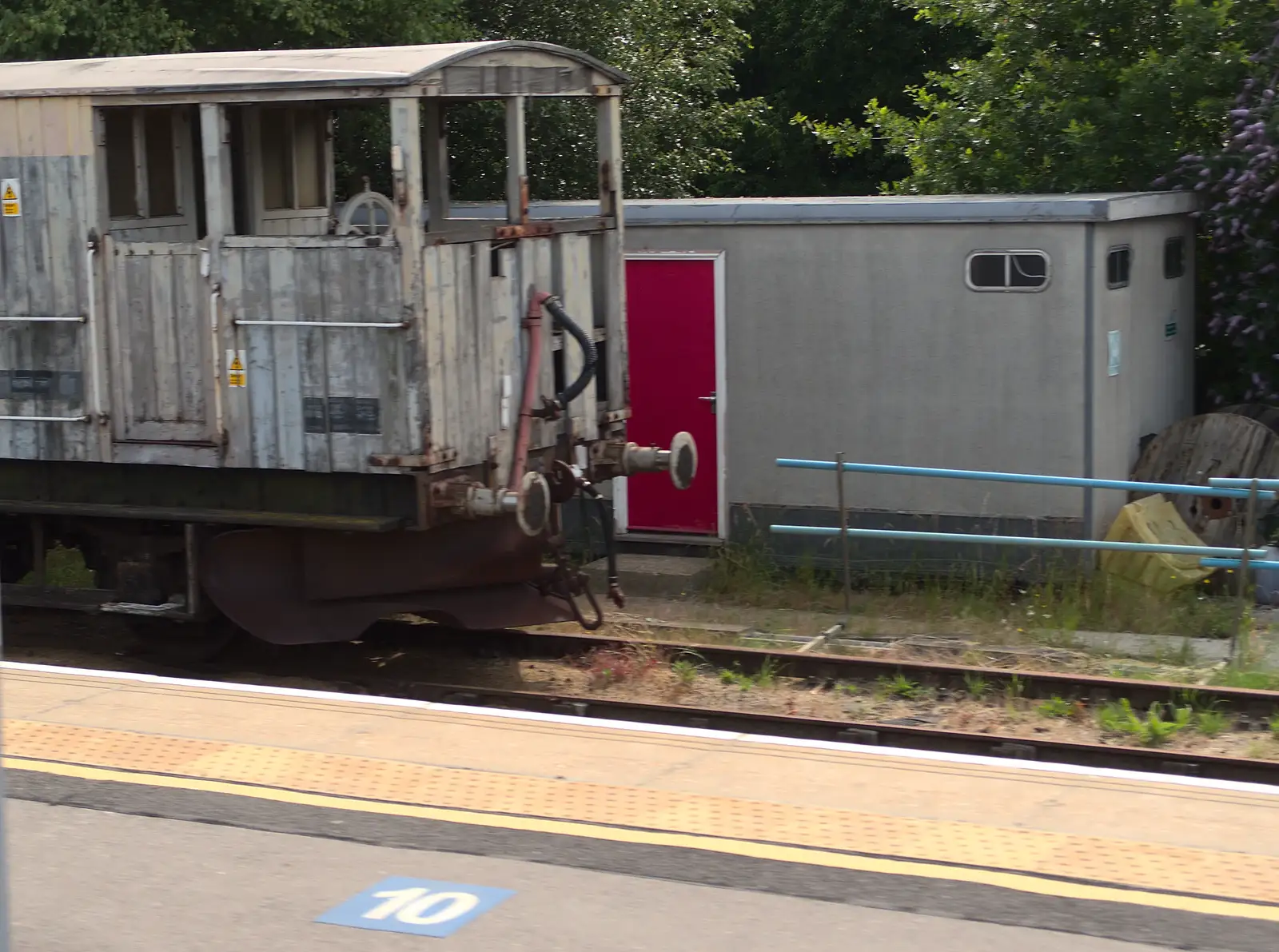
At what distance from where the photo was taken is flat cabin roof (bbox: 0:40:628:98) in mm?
8383

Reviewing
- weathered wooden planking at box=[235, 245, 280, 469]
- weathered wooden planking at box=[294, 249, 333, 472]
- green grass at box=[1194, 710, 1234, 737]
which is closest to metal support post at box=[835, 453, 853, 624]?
green grass at box=[1194, 710, 1234, 737]

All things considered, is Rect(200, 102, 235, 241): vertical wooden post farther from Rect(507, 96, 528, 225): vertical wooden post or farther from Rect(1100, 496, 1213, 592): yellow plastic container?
Rect(1100, 496, 1213, 592): yellow plastic container

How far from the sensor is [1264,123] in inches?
487

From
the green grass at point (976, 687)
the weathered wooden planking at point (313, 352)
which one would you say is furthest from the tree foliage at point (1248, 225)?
the weathered wooden planking at point (313, 352)

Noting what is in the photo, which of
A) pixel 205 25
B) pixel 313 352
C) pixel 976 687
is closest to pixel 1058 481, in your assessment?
pixel 976 687

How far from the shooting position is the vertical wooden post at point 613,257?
9.97 metres

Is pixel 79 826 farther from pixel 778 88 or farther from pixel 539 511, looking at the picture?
pixel 778 88

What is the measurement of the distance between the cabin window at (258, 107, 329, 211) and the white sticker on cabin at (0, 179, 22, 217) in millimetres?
1359

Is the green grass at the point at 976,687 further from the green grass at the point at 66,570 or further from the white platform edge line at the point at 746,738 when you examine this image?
the green grass at the point at 66,570

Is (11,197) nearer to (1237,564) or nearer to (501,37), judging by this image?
(1237,564)

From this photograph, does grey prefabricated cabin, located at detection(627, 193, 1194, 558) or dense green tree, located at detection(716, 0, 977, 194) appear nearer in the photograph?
grey prefabricated cabin, located at detection(627, 193, 1194, 558)

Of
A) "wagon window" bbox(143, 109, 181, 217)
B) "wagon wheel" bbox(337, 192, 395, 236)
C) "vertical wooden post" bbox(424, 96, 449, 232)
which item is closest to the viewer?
"wagon wheel" bbox(337, 192, 395, 236)

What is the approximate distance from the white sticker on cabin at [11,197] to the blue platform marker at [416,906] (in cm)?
541

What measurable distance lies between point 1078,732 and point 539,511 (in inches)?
114
